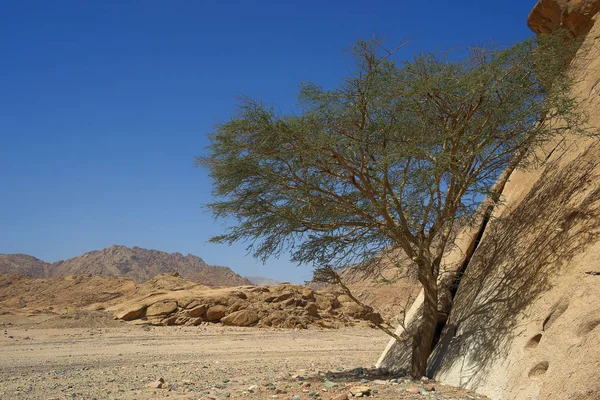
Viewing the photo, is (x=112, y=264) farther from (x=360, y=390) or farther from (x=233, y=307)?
(x=360, y=390)

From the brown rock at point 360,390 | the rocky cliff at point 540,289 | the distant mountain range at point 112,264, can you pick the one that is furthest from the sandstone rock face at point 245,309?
the distant mountain range at point 112,264

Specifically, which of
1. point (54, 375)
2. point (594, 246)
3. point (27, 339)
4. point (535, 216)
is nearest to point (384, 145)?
point (535, 216)

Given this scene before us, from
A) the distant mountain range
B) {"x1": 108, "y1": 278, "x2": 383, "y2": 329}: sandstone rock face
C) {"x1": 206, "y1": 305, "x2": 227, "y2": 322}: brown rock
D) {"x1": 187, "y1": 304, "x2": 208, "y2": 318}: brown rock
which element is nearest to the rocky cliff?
{"x1": 108, "y1": 278, "x2": 383, "y2": 329}: sandstone rock face

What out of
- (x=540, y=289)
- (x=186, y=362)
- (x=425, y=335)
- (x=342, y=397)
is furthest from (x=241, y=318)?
(x=540, y=289)

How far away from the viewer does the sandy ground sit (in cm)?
898

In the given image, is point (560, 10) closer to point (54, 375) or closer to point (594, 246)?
point (594, 246)

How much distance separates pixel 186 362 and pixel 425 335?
313 inches

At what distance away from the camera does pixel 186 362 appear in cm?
1499

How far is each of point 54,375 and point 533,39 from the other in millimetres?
11941

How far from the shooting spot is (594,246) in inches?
285

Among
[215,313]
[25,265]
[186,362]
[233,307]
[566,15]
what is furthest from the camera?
[25,265]

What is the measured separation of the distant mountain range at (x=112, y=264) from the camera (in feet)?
294

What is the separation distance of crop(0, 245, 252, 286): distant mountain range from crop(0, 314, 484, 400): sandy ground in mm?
60113

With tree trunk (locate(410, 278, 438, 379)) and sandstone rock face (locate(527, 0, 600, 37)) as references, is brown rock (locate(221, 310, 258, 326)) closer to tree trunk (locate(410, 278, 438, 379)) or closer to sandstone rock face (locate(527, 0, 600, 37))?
tree trunk (locate(410, 278, 438, 379))
